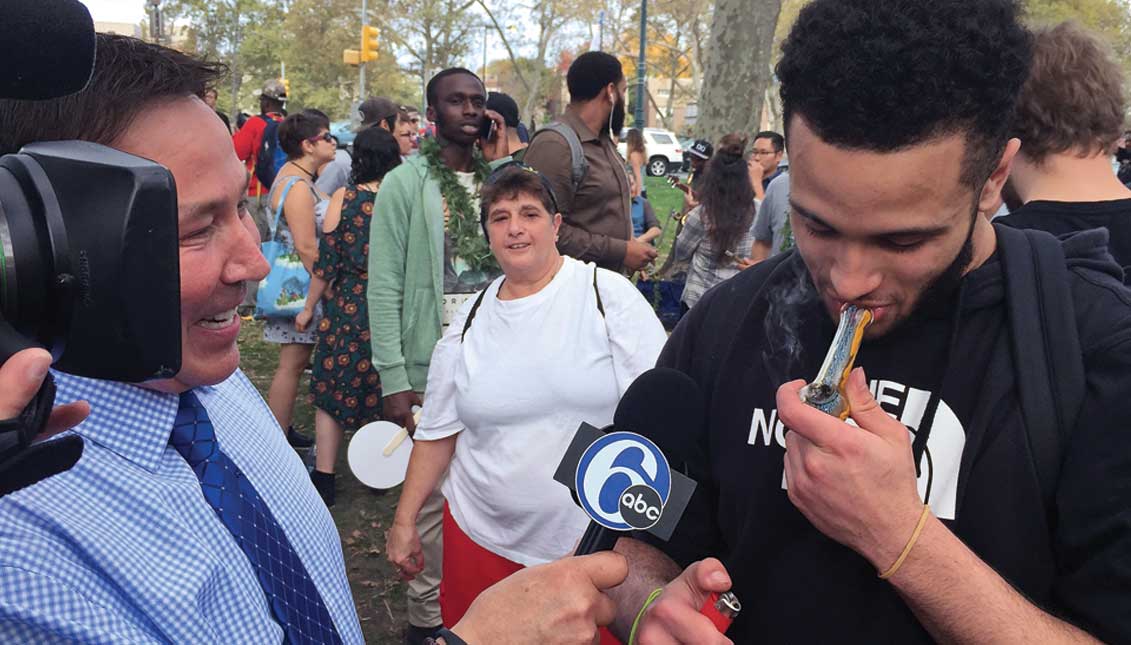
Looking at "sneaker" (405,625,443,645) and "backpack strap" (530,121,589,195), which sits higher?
"backpack strap" (530,121,589,195)

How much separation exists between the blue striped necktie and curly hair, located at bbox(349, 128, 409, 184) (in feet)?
12.5

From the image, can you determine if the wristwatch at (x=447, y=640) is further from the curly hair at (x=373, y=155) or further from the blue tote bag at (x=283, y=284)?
the blue tote bag at (x=283, y=284)

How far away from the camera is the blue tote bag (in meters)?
5.55

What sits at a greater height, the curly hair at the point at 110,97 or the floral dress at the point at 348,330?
the curly hair at the point at 110,97

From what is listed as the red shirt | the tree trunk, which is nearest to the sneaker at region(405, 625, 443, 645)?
the red shirt

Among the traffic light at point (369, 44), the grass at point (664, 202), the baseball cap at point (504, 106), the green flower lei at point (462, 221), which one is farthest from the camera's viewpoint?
the traffic light at point (369, 44)

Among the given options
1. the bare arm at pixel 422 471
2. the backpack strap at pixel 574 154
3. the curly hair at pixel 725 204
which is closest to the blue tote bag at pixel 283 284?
the backpack strap at pixel 574 154

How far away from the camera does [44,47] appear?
868mm

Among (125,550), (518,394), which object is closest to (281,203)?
(518,394)

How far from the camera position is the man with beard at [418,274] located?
4027 mm

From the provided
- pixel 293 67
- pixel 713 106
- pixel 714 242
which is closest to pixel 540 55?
pixel 293 67

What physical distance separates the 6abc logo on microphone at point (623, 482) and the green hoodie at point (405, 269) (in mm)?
2735

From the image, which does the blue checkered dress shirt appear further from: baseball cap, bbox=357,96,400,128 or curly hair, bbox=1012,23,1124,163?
baseball cap, bbox=357,96,400,128

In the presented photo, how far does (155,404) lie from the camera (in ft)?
4.91
